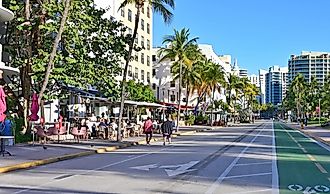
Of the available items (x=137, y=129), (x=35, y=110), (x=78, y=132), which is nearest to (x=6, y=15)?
(x=35, y=110)

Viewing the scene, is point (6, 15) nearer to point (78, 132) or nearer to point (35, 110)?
point (35, 110)

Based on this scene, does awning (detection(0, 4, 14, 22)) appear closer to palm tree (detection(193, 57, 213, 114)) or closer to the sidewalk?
the sidewalk

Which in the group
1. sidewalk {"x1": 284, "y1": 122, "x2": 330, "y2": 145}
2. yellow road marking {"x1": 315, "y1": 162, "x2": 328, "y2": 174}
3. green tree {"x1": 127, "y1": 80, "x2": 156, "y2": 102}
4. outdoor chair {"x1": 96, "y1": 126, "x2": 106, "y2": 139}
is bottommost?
sidewalk {"x1": 284, "y1": 122, "x2": 330, "y2": 145}

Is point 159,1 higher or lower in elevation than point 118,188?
higher

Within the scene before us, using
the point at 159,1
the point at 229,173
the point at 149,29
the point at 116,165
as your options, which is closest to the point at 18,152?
the point at 116,165

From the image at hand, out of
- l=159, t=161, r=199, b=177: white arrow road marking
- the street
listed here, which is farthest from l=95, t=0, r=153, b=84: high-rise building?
l=159, t=161, r=199, b=177: white arrow road marking

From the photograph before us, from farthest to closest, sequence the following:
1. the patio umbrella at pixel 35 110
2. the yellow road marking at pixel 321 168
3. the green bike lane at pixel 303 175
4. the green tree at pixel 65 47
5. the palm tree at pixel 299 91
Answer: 1. the palm tree at pixel 299 91
2. the green tree at pixel 65 47
3. the patio umbrella at pixel 35 110
4. the yellow road marking at pixel 321 168
5. the green bike lane at pixel 303 175

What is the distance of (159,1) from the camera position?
36.3 m

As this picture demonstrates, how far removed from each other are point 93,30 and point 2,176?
20.0 metres

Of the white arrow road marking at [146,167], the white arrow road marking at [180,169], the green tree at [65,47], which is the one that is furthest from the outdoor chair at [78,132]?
the white arrow road marking at [146,167]

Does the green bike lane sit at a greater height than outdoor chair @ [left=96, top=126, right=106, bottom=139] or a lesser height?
lesser

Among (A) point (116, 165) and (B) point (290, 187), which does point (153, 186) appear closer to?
(B) point (290, 187)

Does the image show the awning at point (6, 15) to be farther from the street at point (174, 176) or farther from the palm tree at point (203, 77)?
the palm tree at point (203, 77)

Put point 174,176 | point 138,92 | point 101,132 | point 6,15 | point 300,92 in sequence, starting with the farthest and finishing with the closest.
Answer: point 300,92
point 138,92
point 101,132
point 6,15
point 174,176
